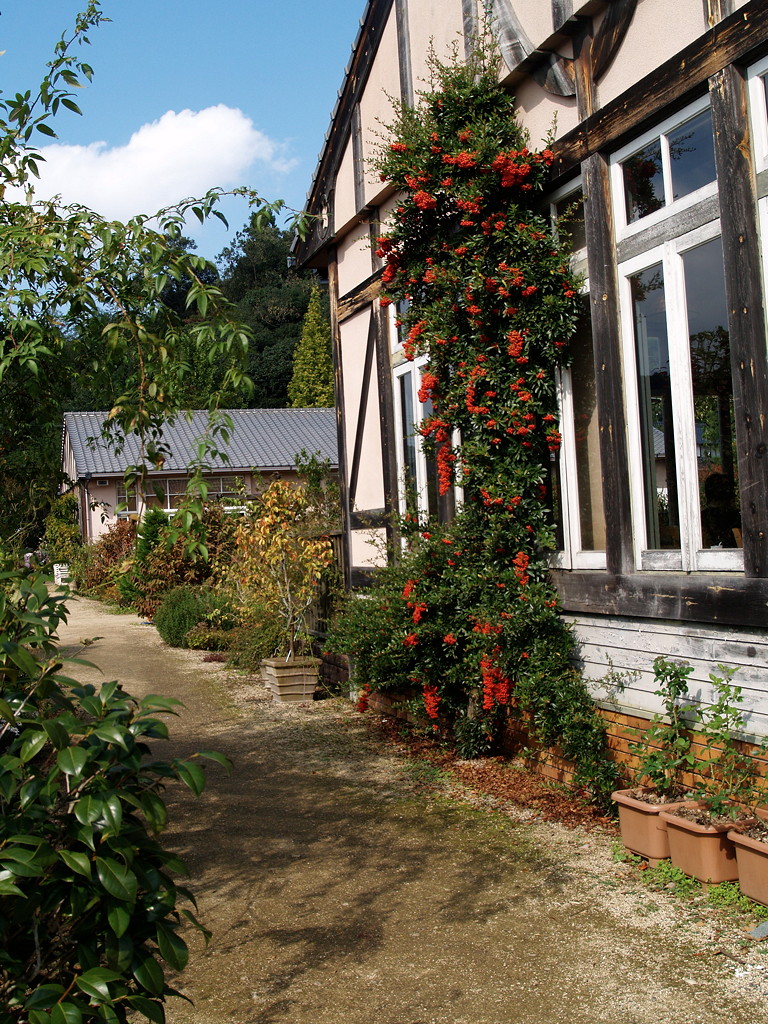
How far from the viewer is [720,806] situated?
4238mm

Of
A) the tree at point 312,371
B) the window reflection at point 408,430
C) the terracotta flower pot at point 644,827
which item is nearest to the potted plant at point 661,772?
the terracotta flower pot at point 644,827

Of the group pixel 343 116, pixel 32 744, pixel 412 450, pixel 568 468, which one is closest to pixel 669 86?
pixel 568 468

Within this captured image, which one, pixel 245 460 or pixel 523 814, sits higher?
pixel 245 460

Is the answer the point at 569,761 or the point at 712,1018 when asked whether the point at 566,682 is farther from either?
the point at 712,1018

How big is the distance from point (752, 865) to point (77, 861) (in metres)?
3.01

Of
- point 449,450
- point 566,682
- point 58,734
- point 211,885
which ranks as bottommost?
point 211,885

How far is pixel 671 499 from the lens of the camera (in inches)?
198

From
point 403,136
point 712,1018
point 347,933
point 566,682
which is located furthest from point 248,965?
point 403,136

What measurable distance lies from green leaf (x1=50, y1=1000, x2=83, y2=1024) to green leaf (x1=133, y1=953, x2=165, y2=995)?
0.15m

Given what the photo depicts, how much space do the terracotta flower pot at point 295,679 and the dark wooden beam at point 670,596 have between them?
4.75 m

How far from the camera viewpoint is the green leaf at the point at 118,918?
6.42 ft

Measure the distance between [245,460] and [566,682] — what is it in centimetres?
2576

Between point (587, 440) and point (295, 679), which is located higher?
point (587, 440)

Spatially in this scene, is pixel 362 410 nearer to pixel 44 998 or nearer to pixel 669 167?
pixel 669 167
